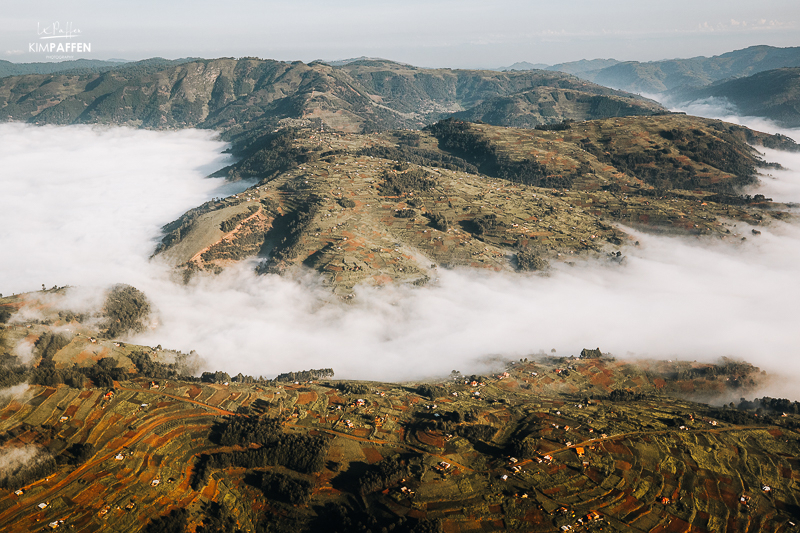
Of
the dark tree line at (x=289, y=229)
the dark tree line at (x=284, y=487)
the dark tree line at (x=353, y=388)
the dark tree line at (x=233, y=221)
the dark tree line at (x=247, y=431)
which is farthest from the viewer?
the dark tree line at (x=233, y=221)

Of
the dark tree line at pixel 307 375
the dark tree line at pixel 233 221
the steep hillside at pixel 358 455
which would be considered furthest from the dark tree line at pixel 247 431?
the dark tree line at pixel 233 221

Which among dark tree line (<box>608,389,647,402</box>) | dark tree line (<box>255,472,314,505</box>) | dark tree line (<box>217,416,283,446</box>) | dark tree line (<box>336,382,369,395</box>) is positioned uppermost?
dark tree line (<box>217,416,283,446</box>)

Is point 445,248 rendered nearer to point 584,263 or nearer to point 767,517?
point 584,263

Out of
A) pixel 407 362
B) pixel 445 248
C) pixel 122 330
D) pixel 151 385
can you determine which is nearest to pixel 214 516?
pixel 151 385

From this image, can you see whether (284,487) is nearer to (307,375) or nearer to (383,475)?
(383,475)

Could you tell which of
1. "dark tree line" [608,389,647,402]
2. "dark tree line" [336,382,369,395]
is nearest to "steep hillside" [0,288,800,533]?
"dark tree line" [608,389,647,402]

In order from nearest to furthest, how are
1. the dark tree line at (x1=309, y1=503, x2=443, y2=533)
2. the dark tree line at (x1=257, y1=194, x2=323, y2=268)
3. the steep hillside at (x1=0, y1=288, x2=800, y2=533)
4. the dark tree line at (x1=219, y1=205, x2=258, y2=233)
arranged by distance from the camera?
the dark tree line at (x1=309, y1=503, x2=443, y2=533) → the steep hillside at (x1=0, y1=288, x2=800, y2=533) → the dark tree line at (x1=257, y1=194, x2=323, y2=268) → the dark tree line at (x1=219, y1=205, x2=258, y2=233)

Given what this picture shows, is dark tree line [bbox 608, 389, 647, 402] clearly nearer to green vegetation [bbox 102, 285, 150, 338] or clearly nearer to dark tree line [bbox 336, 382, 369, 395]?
dark tree line [bbox 336, 382, 369, 395]

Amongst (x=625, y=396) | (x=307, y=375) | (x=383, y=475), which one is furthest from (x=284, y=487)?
(x=625, y=396)

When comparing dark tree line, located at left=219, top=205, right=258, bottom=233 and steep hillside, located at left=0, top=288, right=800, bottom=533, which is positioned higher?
dark tree line, located at left=219, top=205, right=258, bottom=233

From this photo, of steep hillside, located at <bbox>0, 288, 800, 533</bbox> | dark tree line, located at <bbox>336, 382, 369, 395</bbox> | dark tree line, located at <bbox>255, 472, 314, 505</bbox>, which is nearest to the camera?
steep hillside, located at <bbox>0, 288, 800, 533</bbox>

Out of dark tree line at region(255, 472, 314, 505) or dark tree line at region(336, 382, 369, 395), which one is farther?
dark tree line at region(336, 382, 369, 395)

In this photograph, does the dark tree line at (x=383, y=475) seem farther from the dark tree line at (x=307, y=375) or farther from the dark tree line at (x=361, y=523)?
the dark tree line at (x=307, y=375)
